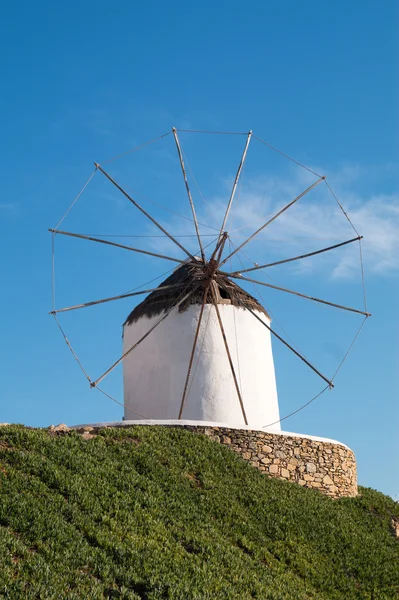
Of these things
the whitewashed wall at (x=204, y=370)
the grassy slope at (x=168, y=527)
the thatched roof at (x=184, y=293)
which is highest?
the thatched roof at (x=184, y=293)

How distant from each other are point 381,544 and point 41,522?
30.0 ft

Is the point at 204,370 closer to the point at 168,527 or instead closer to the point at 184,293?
the point at 184,293

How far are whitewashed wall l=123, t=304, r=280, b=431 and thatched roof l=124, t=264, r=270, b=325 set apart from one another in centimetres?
23

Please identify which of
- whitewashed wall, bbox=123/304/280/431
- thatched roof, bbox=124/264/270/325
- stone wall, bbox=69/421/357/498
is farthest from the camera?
thatched roof, bbox=124/264/270/325

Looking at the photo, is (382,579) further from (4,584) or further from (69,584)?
(4,584)

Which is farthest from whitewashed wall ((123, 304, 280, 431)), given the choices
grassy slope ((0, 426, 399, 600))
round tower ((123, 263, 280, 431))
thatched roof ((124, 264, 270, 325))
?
grassy slope ((0, 426, 399, 600))

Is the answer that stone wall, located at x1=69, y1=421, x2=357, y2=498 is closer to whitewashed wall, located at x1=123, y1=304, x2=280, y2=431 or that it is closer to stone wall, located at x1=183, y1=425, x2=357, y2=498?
stone wall, located at x1=183, y1=425, x2=357, y2=498

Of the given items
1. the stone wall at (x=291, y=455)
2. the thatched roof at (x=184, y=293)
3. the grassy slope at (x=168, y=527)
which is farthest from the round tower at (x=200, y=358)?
the grassy slope at (x=168, y=527)

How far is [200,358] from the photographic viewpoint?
72.7 ft

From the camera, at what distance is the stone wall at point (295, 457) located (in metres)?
19.1

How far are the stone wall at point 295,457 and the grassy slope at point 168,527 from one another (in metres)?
0.49

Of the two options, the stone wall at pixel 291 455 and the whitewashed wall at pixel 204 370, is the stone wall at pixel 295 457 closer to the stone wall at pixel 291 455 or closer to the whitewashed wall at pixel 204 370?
the stone wall at pixel 291 455

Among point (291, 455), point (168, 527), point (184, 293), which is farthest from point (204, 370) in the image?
point (168, 527)

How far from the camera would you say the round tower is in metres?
21.8
